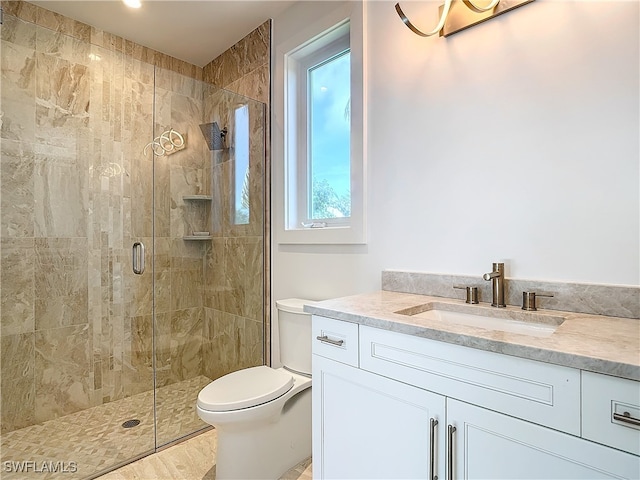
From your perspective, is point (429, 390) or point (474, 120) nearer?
point (429, 390)

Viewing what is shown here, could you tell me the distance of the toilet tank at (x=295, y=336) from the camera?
174 cm

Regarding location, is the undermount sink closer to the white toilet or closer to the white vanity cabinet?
the white vanity cabinet

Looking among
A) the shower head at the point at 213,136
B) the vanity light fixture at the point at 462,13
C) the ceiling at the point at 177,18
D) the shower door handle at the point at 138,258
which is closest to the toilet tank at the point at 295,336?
the shower door handle at the point at 138,258

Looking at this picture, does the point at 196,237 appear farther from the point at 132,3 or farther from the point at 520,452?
the point at 520,452

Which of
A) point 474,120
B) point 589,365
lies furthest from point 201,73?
point 589,365

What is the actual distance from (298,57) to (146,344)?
2.13m

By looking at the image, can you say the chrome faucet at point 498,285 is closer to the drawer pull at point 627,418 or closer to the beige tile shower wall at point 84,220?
the drawer pull at point 627,418

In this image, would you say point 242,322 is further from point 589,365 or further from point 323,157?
point 589,365

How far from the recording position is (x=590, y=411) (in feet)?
2.27

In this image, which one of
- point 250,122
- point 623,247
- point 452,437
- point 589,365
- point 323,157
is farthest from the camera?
point 250,122

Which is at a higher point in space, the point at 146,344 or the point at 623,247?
the point at 623,247

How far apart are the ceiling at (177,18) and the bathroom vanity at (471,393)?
1.92 meters

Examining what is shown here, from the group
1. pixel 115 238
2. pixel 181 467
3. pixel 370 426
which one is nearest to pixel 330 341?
→ pixel 370 426

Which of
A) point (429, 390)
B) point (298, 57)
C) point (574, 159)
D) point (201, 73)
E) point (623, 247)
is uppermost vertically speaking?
point (201, 73)
